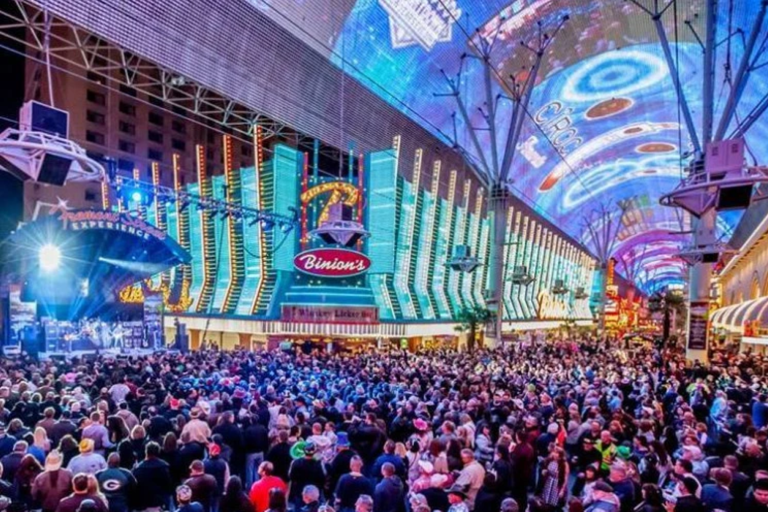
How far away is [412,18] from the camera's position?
24.3 metres

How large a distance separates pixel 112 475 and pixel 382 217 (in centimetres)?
2226

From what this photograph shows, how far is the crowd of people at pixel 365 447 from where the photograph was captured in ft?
18.5

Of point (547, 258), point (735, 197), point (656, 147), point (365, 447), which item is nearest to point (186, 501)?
point (365, 447)

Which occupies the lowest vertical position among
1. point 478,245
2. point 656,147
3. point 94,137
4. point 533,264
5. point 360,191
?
point 533,264

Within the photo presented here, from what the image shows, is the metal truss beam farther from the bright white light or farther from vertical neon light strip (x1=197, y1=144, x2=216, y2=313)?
the bright white light

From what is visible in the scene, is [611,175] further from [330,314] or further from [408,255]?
[330,314]

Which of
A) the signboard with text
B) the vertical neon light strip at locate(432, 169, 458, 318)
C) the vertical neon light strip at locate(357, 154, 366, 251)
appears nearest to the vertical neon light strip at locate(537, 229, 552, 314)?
the vertical neon light strip at locate(432, 169, 458, 318)

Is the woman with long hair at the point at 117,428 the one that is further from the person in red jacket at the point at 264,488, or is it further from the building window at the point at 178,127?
the building window at the point at 178,127

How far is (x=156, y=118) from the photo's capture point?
45.4 m

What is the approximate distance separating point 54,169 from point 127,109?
126 ft

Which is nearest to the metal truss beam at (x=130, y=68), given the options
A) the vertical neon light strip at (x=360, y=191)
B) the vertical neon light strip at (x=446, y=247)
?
the vertical neon light strip at (x=360, y=191)

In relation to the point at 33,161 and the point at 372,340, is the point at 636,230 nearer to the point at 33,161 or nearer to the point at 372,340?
the point at 372,340

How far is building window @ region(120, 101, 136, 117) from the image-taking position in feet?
140

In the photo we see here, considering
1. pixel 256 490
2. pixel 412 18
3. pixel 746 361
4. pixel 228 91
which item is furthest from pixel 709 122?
pixel 256 490
